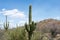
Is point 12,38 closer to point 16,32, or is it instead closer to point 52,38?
point 16,32

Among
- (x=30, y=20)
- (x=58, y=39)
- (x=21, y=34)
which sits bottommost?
(x=58, y=39)

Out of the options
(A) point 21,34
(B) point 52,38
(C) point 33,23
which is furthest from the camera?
(B) point 52,38

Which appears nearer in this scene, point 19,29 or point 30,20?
point 30,20

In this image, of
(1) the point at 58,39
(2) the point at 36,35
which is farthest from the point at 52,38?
(2) the point at 36,35

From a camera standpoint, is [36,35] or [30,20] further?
[36,35]

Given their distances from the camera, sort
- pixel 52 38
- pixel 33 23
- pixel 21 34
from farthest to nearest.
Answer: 1. pixel 52 38
2. pixel 21 34
3. pixel 33 23

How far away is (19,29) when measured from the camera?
2361 centimetres

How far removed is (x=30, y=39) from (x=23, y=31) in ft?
8.60

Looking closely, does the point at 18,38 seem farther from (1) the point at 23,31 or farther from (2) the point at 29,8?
(2) the point at 29,8

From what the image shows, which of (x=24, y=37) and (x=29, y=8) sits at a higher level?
(x=29, y=8)

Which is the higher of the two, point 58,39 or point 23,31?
point 23,31

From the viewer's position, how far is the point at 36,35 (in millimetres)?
23297

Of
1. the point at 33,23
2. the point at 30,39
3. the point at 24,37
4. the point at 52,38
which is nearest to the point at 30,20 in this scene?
the point at 33,23

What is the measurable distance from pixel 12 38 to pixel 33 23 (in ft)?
15.6
